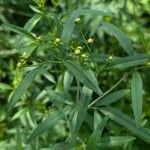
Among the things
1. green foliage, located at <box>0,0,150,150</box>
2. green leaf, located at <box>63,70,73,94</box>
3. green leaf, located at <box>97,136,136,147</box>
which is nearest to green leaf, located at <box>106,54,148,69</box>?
green foliage, located at <box>0,0,150,150</box>

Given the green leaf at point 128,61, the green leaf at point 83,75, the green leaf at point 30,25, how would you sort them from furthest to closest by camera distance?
the green leaf at point 30,25, the green leaf at point 128,61, the green leaf at point 83,75

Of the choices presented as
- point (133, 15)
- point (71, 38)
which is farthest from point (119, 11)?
point (71, 38)

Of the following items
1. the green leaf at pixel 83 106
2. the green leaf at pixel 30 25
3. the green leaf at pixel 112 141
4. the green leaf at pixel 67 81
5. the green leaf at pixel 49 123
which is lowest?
the green leaf at pixel 112 141

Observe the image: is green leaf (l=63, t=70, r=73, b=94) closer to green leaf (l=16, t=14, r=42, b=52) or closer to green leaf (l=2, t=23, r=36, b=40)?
green leaf (l=16, t=14, r=42, b=52)

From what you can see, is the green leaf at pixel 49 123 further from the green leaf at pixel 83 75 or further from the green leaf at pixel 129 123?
Answer: the green leaf at pixel 83 75

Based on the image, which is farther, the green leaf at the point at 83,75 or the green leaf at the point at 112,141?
the green leaf at the point at 112,141

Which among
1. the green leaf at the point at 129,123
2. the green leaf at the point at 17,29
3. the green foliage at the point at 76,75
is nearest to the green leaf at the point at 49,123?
the green foliage at the point at 76,75

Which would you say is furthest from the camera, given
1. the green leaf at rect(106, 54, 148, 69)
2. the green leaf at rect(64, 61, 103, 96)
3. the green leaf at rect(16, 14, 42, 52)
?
the green leaf at rect(16, 14, 42, 52)
